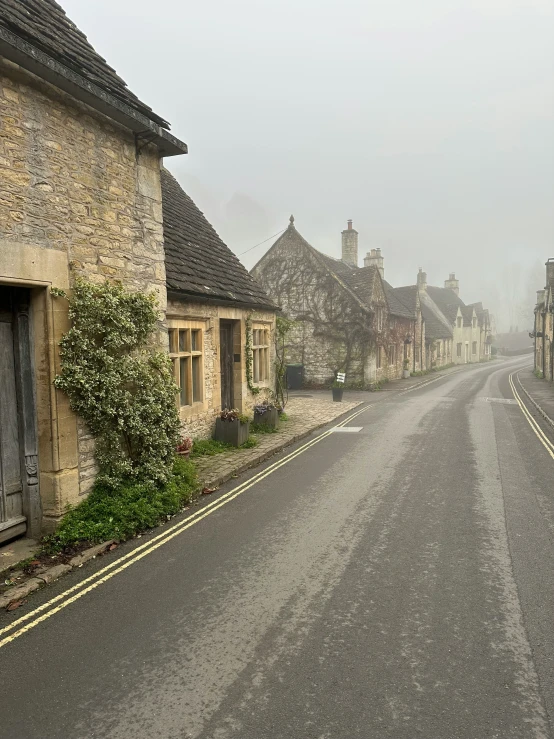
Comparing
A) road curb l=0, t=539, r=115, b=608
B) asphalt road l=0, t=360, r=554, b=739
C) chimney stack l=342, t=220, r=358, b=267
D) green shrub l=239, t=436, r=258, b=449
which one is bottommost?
asphalt road l=0, t=360, r=554, b=739

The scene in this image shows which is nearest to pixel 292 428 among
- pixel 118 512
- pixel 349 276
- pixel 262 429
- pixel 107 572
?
pixel 262 429

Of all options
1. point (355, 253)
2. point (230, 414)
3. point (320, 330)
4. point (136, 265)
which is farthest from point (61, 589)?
point (355, 253)

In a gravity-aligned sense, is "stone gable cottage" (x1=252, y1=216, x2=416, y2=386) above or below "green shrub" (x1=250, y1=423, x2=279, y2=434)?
above

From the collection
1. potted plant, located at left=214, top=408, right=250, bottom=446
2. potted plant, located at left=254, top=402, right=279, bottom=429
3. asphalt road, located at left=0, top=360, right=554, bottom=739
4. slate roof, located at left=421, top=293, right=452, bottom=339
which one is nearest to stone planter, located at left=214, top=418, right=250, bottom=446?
potted plant, located at left=214, top=408, right=250, bottom=446

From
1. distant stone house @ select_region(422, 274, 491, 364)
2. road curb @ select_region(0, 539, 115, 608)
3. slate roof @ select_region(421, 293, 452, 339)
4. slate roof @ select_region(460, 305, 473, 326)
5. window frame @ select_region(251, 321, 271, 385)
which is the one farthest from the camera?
slate roof @ select_region(460, 305, 473, 326)

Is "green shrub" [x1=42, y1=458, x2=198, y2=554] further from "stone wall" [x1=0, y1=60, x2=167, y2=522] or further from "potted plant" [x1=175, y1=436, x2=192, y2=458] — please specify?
"potted plant" [x1=175, y1=436, x2=192, y2=458]

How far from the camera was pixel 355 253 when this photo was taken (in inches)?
1496

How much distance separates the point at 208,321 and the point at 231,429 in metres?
2.54

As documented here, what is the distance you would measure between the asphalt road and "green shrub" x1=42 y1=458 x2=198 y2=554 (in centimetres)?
40

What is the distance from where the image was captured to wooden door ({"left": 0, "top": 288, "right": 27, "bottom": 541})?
5.82m

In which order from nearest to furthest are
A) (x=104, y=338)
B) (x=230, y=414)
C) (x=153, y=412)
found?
(x=104, y=338) < (x=153, y=412) < (x=230, y=414)

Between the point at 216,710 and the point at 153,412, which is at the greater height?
the point at 153,412

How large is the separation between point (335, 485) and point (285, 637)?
4.46 m

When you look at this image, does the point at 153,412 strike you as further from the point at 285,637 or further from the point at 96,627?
the point at 285,637
